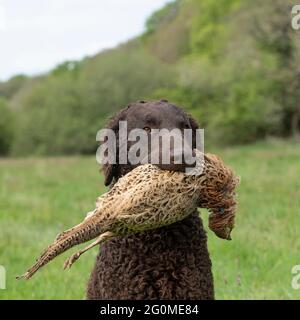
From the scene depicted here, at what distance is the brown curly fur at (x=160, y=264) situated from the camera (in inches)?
155

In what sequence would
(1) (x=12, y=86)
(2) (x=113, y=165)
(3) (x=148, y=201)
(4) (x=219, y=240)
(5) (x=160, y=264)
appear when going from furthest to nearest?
(1) (x=12, y=86) → (4) (x=219, y=240) → (2) (x=113, y=165) → (5) (x=160, y=264) → (3) (x=148, y=201)

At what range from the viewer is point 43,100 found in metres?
50.5

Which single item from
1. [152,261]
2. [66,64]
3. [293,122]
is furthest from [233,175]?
[66,64]

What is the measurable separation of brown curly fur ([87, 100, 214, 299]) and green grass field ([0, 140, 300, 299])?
1.37 metres

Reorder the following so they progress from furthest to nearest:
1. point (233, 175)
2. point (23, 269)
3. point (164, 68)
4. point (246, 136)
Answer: point (164, 68) → point (246, 136) → point (23, 269) → point (233, 175)

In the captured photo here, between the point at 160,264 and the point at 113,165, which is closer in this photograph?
the point at 160,264

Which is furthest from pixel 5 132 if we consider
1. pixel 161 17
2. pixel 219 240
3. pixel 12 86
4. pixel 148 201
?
pixel 148 201

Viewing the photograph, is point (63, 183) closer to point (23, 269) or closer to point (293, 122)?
point (23, 269)

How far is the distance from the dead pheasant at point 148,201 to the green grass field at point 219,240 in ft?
6.32

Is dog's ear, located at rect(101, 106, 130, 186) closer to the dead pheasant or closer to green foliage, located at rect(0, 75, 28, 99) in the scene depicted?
the dead pheasant

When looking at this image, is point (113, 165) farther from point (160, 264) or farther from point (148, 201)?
point (148, 201)

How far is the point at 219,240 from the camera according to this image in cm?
713

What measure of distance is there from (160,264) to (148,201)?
0.76 metres

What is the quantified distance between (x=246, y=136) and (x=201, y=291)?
3109cm
